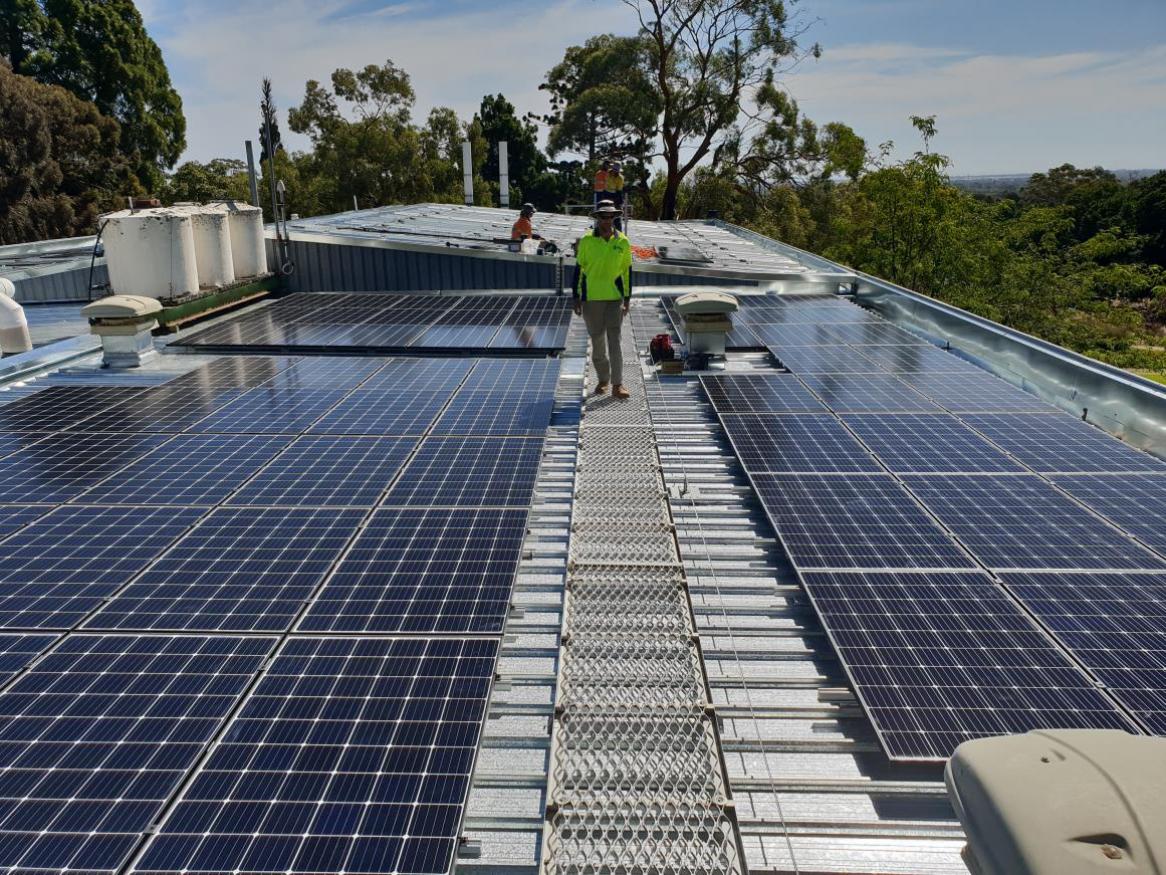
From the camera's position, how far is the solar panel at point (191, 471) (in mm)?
6461

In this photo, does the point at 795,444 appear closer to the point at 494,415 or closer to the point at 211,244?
the point at 494,415

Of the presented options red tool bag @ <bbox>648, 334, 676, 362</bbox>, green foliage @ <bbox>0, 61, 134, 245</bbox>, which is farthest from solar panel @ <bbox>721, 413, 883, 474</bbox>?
green foliage @ <bbox>0, 61, 134, 245</bbox>

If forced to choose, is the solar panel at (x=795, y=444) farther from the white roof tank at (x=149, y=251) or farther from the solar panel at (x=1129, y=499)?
the white roof tank at (x=149, y=251)

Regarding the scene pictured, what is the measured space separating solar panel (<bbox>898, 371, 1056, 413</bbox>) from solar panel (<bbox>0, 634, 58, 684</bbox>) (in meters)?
8.05

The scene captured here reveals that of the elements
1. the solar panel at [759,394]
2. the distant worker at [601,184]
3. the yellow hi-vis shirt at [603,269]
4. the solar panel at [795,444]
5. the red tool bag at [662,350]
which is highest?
the distant worker at [601,184]

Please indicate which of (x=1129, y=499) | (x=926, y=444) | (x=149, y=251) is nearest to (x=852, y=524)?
(x=926, y=444)

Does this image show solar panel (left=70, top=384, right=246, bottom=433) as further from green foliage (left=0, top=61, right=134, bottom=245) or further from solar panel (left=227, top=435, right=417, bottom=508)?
green foliage (left=0, top=61, right=134, bottom=245)

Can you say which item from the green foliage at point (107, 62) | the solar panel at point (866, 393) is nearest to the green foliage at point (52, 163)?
the green foliage at point (107, 62)

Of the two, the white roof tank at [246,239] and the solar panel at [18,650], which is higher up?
the white roof tank at [246,239]

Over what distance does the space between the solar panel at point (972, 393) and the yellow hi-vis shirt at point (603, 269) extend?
11.8 ft

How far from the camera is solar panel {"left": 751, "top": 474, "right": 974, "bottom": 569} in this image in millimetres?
5375

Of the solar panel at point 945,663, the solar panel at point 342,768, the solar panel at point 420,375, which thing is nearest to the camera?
the solar panel at point 342,768

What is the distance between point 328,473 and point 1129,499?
639 centimetres

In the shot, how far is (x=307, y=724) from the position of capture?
151 inches
